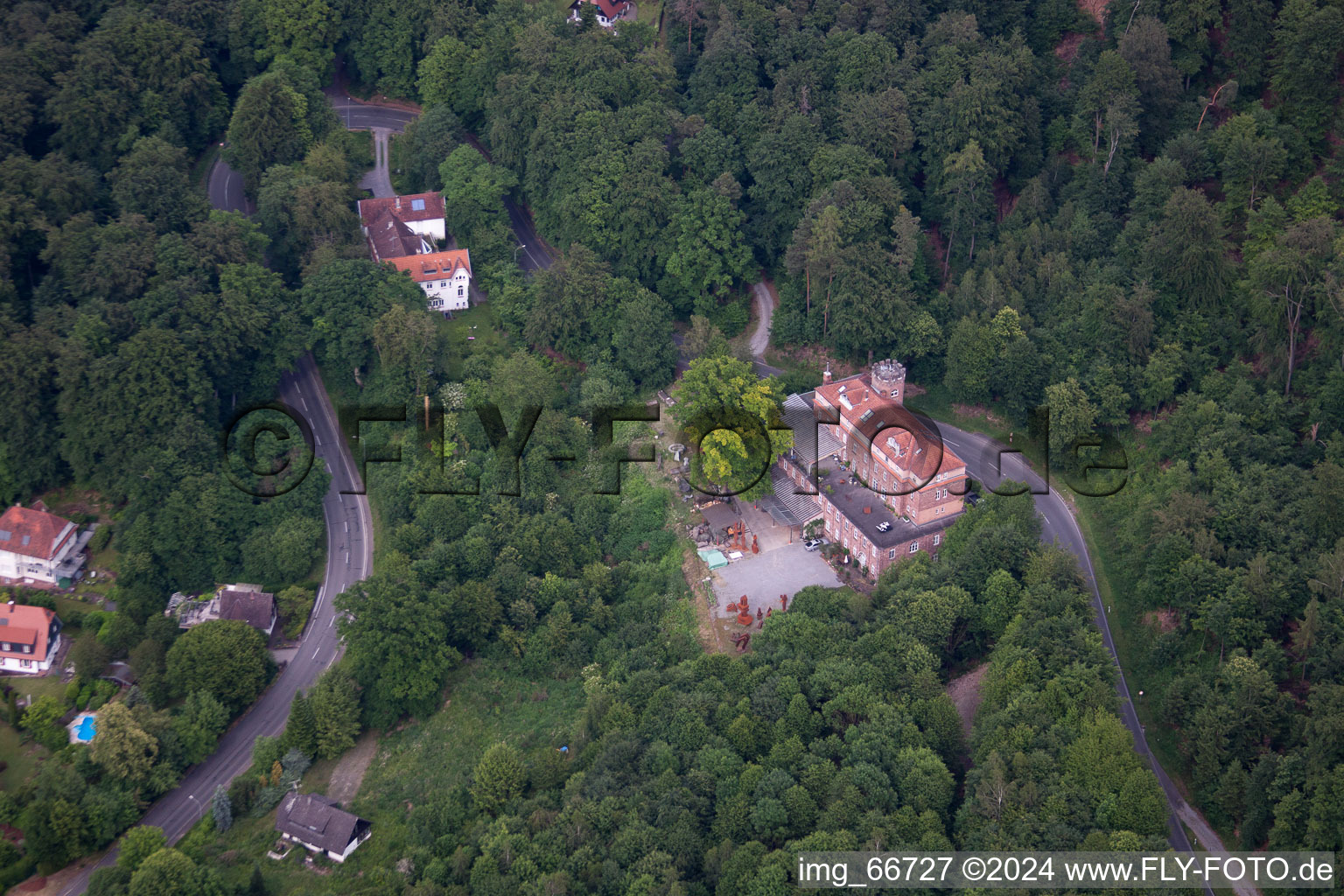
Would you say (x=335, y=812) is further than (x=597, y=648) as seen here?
No

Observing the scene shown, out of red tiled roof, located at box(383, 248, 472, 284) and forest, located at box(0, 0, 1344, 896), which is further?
red tiled roof, located at box(383, 248, 472, 284)

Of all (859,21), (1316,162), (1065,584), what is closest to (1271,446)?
(1065,584)

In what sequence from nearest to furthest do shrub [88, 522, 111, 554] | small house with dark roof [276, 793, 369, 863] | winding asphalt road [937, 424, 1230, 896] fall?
Result: winding asphalt road [937, 424, 1230, 896], small house with dark roof [276, 793, 369, 863], shrub [88, 522, 111, 554]

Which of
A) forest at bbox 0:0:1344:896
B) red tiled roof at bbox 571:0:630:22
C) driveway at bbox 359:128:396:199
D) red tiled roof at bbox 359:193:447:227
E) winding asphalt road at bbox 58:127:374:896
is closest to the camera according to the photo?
forest at bbox 0:0:1344:896

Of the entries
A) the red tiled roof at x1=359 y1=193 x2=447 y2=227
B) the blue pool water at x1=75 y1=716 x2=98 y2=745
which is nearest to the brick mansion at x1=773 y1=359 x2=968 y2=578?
the red tiled roof at x1=359 y1=193 x2=447 y2=227

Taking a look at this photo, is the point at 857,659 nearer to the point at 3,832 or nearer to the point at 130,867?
the point at 130,867

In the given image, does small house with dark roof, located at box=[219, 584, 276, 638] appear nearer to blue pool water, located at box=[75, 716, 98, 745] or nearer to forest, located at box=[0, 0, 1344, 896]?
forest, located at box=[0, 0, 1344, 896]
